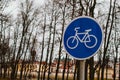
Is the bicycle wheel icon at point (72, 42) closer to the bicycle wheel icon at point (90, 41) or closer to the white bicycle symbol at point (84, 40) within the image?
the white bicycle symbol at point (84, 40)

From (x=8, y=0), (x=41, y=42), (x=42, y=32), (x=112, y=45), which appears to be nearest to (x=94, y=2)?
(x=8, y=0)

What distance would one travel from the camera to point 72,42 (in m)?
3.94

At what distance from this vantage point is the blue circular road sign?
381 cm

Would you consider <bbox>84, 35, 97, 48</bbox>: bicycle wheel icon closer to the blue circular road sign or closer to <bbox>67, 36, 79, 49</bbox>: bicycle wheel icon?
the blue circular road sign

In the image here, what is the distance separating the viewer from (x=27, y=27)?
47875 millimetres

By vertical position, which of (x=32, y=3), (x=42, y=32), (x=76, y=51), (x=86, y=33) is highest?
(x=32, y=3)

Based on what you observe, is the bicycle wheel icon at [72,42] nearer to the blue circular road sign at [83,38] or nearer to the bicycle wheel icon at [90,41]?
the blue circular road sign at [83,38]

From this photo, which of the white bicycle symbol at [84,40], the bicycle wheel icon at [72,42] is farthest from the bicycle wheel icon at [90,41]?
the bicycle wheel icon at [72,42]

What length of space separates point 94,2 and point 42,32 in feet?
72.1

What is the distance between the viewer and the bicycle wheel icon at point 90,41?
3.80 m

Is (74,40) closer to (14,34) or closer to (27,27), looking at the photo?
(27,27)

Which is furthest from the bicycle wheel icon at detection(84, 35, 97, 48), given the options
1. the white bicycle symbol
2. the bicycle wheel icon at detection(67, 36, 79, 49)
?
the bicycle wheel icon at detection(67, 36, 79, 49)

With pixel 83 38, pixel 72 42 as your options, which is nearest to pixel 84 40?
pixel 83 38

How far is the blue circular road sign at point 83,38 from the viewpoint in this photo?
12.5 ft
